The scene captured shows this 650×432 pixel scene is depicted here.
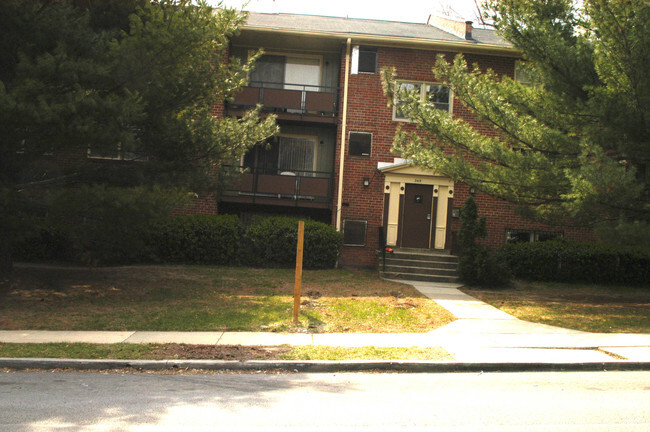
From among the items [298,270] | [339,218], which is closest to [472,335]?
[298,270]

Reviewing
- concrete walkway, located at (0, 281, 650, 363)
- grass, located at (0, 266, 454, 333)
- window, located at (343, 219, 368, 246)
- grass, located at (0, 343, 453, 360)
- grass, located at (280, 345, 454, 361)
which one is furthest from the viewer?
window, located at (343, 219, 368, 246)

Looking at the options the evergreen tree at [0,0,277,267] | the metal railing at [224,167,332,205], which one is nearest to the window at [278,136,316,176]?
the metal railing at [224,167,332,205]

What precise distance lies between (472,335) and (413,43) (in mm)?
11556

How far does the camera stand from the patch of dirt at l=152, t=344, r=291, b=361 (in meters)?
6.95

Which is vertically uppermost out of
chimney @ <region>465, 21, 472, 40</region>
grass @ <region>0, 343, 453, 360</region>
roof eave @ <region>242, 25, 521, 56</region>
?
chimney @ <region>465, 21, 472, 40</region>

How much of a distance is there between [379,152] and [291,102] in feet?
11.1

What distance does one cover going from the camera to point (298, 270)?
8859mm

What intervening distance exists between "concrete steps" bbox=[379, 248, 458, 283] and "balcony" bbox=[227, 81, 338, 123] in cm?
512

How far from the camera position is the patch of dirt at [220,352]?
6949 millimetres

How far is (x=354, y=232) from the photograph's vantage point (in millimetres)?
17219

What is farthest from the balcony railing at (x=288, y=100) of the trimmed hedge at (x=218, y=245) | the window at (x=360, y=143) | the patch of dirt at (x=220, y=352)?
the patch of dirt at (x=220, y=352)

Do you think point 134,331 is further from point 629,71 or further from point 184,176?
point 629,71

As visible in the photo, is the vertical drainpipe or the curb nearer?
the curb

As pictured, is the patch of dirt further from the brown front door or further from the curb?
the brown front door
